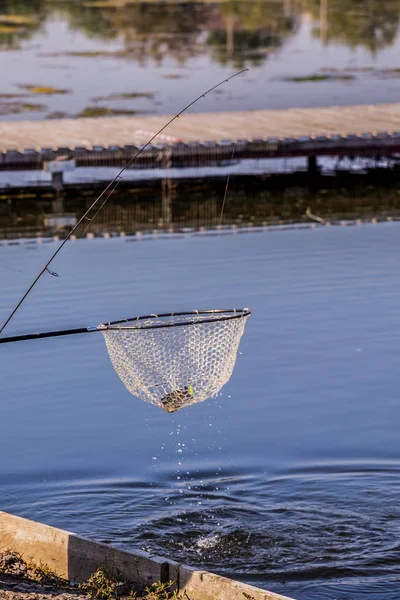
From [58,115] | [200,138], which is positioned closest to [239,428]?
[200,138]

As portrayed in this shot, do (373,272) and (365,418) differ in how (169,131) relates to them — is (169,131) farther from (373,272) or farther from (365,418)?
(365,418)

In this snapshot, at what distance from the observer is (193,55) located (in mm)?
Answer: 46000

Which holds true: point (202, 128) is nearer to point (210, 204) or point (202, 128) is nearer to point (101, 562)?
point (210, 204)

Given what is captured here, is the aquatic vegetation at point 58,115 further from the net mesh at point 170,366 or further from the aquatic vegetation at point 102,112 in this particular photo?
the net mesh at point 170,366

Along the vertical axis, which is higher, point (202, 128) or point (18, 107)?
point (18, 107)

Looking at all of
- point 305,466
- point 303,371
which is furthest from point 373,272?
point 305,466

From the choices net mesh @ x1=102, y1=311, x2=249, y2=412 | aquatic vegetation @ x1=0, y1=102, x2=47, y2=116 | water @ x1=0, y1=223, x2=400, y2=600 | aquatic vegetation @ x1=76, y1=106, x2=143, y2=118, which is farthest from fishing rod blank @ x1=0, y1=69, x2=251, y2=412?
aquatic vegetation @ x1=0, y1=102, x2=47, y2=116

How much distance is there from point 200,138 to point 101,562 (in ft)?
55.3

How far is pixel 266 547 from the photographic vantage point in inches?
374

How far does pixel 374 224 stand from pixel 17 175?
26.1 ft

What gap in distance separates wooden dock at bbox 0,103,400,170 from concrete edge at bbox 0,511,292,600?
49.0 feet

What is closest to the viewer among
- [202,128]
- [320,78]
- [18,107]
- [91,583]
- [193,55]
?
[91,583]

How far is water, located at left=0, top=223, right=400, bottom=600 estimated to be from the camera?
962 cm

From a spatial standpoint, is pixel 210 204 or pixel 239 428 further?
pixel 210 204
